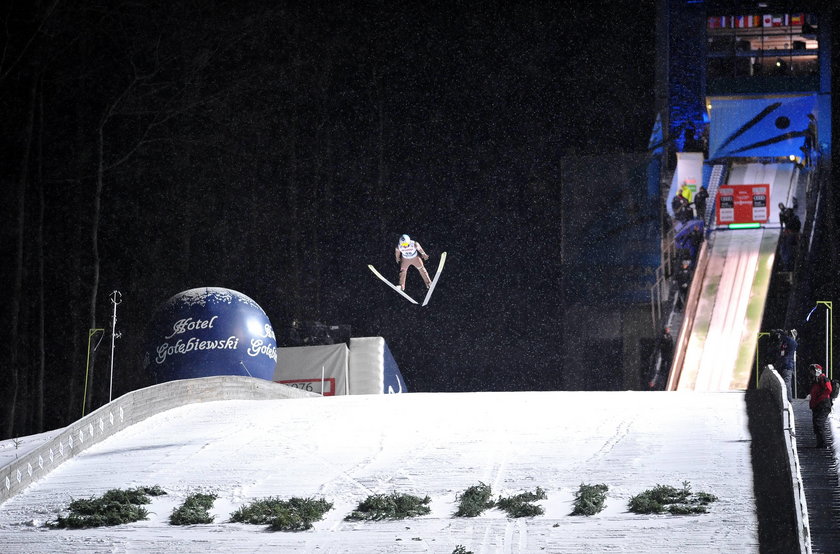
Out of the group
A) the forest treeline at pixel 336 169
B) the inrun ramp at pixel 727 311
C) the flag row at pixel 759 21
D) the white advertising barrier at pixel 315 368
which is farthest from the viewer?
the flag row at pixel 759 21

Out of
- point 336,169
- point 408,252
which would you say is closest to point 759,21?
point 336,169

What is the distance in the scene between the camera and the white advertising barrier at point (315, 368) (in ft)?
81.6

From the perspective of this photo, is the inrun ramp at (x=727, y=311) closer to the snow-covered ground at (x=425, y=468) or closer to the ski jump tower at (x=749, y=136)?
the ski jump tower at (x=749, y=136)

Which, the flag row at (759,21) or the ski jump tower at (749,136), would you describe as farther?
the flag row at (759,21)

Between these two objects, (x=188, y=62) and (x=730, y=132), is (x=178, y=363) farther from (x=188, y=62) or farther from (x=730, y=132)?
(x=730, y=132)

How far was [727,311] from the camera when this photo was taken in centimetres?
3130

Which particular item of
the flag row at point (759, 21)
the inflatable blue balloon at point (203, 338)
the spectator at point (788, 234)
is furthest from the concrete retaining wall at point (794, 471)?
the flag row at point (759, 21)

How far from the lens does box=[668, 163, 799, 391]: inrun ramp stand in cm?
2968

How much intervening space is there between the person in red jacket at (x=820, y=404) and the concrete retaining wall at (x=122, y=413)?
8186 mm

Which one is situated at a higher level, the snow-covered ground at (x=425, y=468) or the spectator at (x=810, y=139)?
the spectator at (x=810, y=139)

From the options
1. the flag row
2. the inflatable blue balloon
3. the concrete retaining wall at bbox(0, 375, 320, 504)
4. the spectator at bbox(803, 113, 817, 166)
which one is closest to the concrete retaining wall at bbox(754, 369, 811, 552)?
the concrete retaining wall at bbox(0, 375, 320, 504)

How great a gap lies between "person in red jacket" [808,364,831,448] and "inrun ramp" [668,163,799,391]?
52.5ft

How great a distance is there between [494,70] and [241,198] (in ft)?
25.1

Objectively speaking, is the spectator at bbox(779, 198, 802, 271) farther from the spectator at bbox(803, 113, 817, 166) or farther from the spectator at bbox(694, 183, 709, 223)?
the spectator at bbox(803, 113, 817, 166)
